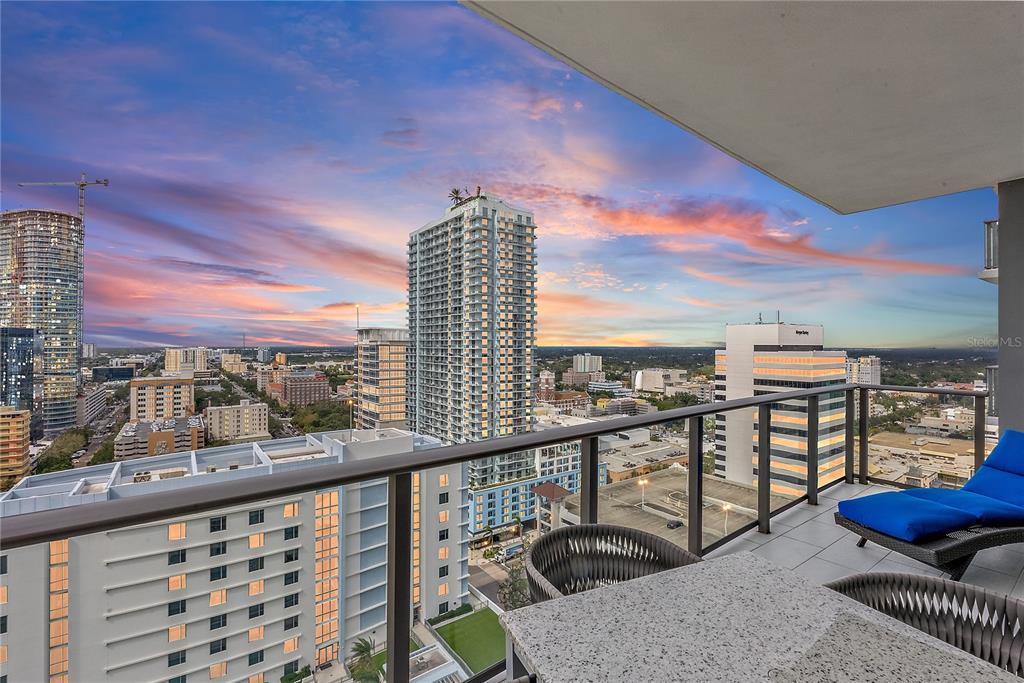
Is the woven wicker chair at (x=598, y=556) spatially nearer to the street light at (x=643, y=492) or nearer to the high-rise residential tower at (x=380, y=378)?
the street light at (x=643, y=492)

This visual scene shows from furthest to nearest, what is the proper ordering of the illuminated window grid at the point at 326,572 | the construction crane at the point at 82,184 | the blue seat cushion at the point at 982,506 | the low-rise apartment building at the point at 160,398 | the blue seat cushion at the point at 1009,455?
the construction crane at the point at 82,184, the low-rise apartment building at the point at 160,398, the blue seat cushion at the point at 1009,455, the blue seat cushion at the point at 982,506, the illuminated window grid at the point at 326,572

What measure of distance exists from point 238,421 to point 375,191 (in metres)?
6.64

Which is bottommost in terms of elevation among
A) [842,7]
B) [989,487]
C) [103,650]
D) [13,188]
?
[989,487]

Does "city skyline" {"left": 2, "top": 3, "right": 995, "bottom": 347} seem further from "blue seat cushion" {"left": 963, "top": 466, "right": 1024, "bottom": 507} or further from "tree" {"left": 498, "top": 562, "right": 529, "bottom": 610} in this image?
"tree" {"left": 498, "top": 562, "right": 529, "bottom": 610}

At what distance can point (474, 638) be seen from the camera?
6.22 feet

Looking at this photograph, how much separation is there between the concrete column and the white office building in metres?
5.27

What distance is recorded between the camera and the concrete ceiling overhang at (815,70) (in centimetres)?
204

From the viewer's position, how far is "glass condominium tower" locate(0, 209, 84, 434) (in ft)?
16.0

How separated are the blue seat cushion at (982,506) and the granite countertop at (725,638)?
2777mm

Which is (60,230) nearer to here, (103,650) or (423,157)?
(423,157)

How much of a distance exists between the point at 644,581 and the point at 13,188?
9800 mm

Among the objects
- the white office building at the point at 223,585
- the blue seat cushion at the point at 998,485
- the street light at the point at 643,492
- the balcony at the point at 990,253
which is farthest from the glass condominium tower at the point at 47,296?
the balcony at the point at 990,253

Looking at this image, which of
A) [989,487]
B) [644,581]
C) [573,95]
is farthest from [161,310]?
[989,487]

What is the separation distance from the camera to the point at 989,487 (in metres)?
3.43
